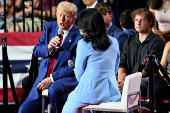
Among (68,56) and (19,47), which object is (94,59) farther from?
(19,47)

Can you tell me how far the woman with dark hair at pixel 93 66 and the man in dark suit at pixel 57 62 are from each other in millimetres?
722

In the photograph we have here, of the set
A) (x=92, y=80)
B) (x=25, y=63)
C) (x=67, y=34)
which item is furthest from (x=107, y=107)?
(x=25, y=63)

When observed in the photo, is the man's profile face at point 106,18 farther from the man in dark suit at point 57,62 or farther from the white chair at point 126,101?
the white chair at point 126,101

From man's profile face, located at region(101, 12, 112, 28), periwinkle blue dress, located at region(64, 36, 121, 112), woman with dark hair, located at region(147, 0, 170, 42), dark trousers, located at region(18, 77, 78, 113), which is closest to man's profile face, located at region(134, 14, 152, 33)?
man's profile face, located at region(101, 12, 112, 28)

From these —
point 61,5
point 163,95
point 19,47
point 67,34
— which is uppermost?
point 61,5

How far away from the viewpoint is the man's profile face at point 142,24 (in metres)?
4.95

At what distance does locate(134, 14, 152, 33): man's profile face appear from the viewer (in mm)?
4949

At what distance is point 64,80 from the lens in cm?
434

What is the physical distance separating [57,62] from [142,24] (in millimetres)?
1282

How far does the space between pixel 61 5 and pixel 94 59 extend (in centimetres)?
122

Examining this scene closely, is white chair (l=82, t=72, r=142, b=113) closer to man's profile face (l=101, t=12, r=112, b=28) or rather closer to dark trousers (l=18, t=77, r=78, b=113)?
dark trousers (l=18, t=77, r=78, b=113)

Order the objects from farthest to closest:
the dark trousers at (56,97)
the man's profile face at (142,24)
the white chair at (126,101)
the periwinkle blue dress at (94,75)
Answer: the man's profile face at (142,24)
the dark trousers at (56,97)
the periwinkle blue dress at (94,75)
the white chair at (126,101)

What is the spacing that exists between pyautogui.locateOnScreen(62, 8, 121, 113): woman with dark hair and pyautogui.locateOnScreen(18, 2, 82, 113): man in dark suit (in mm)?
722

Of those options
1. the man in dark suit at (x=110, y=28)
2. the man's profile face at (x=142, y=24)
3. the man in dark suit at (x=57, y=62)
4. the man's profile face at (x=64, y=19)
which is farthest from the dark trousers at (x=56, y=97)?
the man's profile face at (x=142, y=24)
